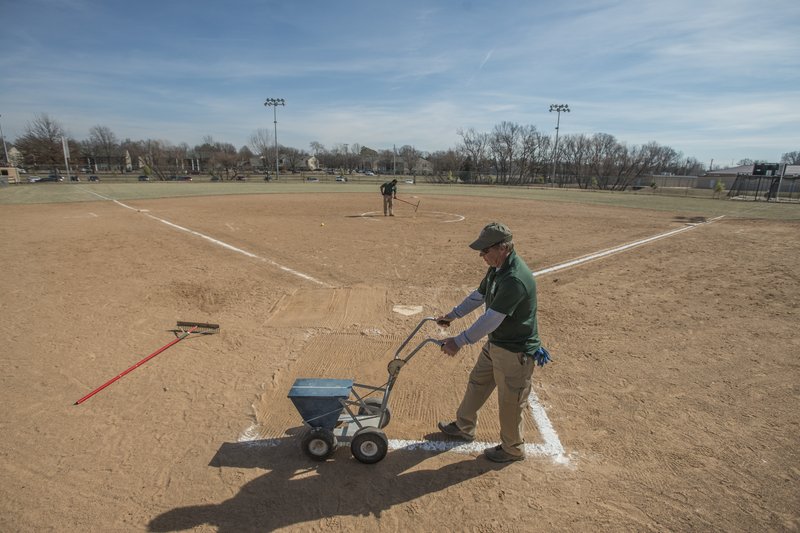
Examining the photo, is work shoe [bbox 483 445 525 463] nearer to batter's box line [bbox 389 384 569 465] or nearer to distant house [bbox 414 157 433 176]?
batter's box line [bbox 389 384 569 465]

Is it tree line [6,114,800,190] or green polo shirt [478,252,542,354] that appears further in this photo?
tree line [6,114,800,190]

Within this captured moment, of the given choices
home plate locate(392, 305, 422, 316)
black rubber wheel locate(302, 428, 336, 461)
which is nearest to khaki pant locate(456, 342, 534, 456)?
black rubber wheel locate(302, 428, 336, 461)

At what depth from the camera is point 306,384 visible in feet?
12.2

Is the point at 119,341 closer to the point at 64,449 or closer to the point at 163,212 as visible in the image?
the point at 64,449

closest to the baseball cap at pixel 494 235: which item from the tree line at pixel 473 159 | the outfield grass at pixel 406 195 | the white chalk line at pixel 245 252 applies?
the white chalk line at pixel 245 252

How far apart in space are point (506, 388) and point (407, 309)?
4.01 meters

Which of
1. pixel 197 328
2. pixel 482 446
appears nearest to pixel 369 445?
pixel 482 446

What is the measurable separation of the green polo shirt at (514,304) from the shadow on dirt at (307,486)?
124cm

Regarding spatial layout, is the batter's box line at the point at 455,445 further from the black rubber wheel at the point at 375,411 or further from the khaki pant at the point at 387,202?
the khaki pant at the point at 387,202

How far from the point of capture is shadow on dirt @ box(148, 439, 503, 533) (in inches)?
123

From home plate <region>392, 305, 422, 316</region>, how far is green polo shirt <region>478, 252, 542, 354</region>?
12.3 ft

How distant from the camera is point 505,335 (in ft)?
11.4

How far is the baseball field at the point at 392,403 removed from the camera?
325 centimetres

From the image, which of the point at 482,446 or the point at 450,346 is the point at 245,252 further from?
the point at 450,346
